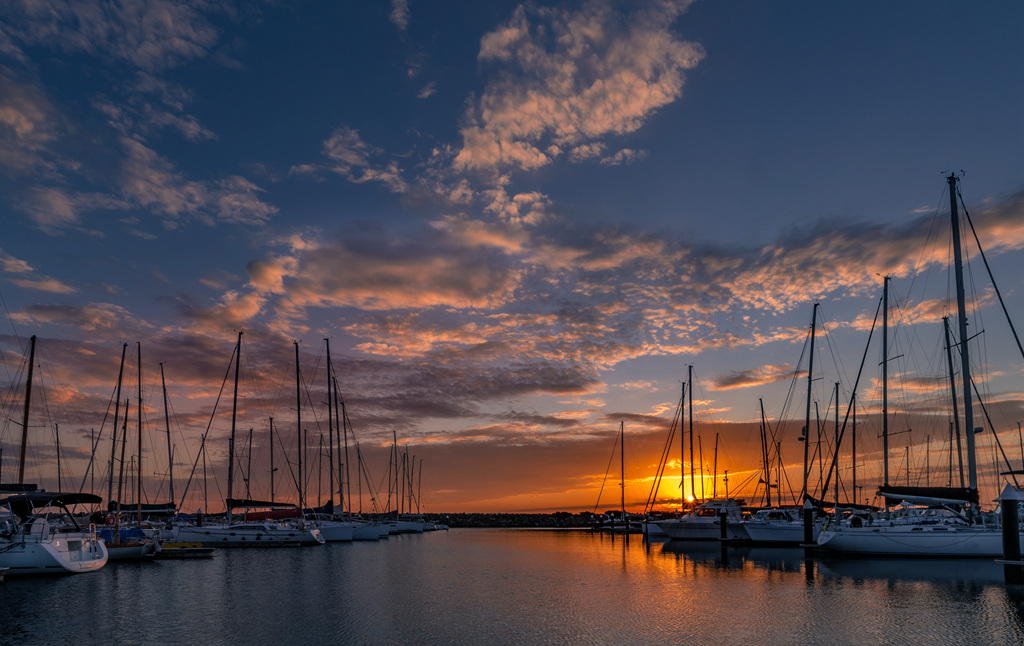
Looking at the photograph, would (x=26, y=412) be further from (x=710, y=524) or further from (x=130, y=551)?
(x=710, y=524)

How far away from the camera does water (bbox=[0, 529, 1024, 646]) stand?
76.0 ft

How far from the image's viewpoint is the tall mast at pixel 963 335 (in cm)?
3853

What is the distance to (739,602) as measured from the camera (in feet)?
99.7

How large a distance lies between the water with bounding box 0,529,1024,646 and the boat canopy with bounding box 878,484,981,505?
156 inches

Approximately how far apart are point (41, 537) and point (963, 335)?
56.2 meters

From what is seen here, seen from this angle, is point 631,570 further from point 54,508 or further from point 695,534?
point 54,508

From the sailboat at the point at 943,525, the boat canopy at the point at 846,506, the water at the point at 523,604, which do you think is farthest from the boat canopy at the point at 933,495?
the boat canopy at the point at 846,506

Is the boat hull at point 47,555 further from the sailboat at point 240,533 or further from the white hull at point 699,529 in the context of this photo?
the white hull at point 699,529

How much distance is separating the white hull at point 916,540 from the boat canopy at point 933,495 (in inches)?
83.0

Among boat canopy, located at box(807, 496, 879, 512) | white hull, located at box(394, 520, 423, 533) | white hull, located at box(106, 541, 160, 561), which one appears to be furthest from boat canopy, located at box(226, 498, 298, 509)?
boat canopy, located at box(807, 496, 879, 512)

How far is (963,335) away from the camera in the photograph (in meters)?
40.8

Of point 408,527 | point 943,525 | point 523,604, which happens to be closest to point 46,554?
point 523,604

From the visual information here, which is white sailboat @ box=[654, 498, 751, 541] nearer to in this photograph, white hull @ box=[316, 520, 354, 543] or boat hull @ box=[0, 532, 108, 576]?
white hull @ box=[316, 520, 354, 543]

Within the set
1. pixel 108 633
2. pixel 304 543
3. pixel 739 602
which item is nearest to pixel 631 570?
pixel 739 602
